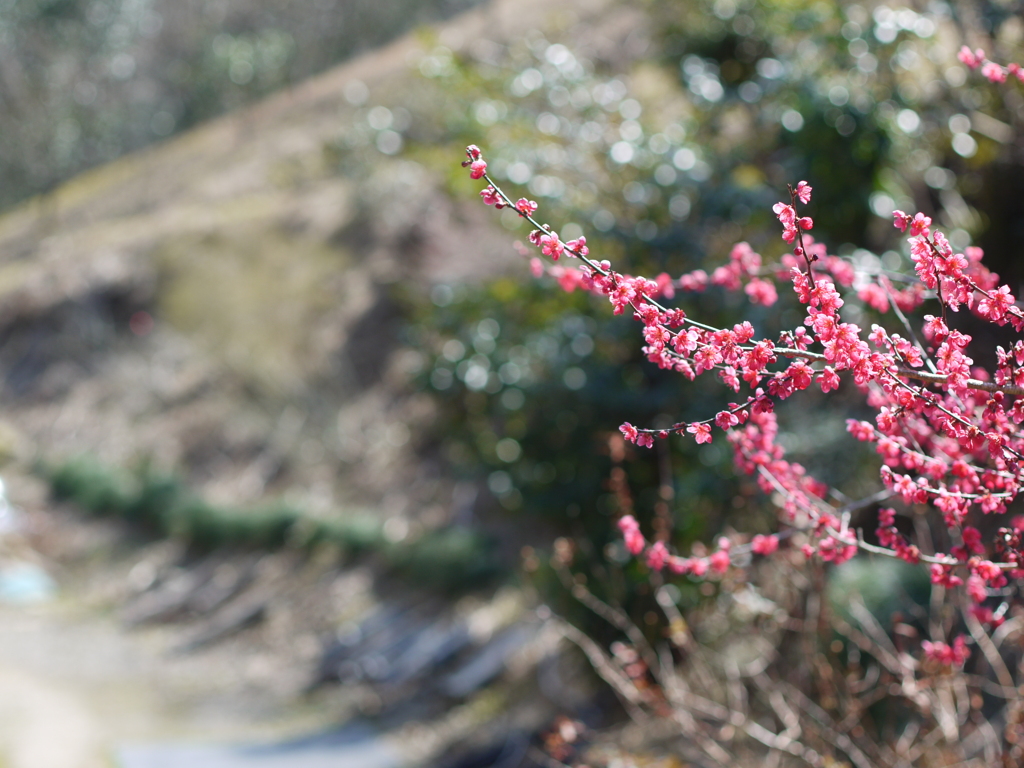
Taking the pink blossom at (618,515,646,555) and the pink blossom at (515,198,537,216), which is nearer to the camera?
the pink blossom at (515,198,537,216)

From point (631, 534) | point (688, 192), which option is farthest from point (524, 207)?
point (688, 192)

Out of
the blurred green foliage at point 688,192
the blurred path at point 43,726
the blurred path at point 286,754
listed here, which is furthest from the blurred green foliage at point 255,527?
the blurred path at point 43,726

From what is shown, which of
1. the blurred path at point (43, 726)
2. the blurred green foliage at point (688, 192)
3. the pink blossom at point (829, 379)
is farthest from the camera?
the blurred path at point (43, 726)

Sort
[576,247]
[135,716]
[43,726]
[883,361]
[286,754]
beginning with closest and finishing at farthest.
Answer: [883,361] < [576,247] < [286,754] < [43,726] < [135,716]

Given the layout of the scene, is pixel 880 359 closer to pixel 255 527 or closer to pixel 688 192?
pixel 688 192

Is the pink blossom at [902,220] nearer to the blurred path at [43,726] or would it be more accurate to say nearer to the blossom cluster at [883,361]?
the blossom cluster at [883,361]

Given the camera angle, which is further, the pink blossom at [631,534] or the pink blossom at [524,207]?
the pink blossom at [631,534]

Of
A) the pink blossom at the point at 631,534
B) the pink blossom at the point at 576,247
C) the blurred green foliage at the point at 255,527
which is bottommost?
the blurred green foliage at the point at 255,527

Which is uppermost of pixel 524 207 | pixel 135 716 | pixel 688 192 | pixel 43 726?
pixel 524 207

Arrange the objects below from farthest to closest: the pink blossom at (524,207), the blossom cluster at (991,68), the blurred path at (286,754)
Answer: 1. the blurred path at (286,754)
2. the blossom cluster at (991,68)
3. the pink blossom at (524,207)

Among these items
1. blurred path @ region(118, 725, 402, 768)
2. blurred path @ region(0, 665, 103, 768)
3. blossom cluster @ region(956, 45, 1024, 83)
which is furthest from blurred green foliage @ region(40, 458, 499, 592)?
blossom cluster @ region(956, 45, 1024, 83)

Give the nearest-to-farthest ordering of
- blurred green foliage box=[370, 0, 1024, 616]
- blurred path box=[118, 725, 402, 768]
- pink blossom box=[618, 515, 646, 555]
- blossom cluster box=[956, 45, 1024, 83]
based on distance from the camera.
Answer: blossom cluster box=[956, 45, 1024, 83] → pink blossom box=[618, 515, 646, 555] → blurred green foliage box=[370, 0, 1024, 616] → blurred path box=[118, 725, 402, 768]

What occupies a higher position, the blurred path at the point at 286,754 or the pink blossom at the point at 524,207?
the pink blossom at the point at 524,207

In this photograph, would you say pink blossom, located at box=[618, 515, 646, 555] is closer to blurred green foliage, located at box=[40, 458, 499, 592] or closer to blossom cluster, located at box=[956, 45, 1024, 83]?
blossom cluster, located at box=[956, 45, 1024, 83]
